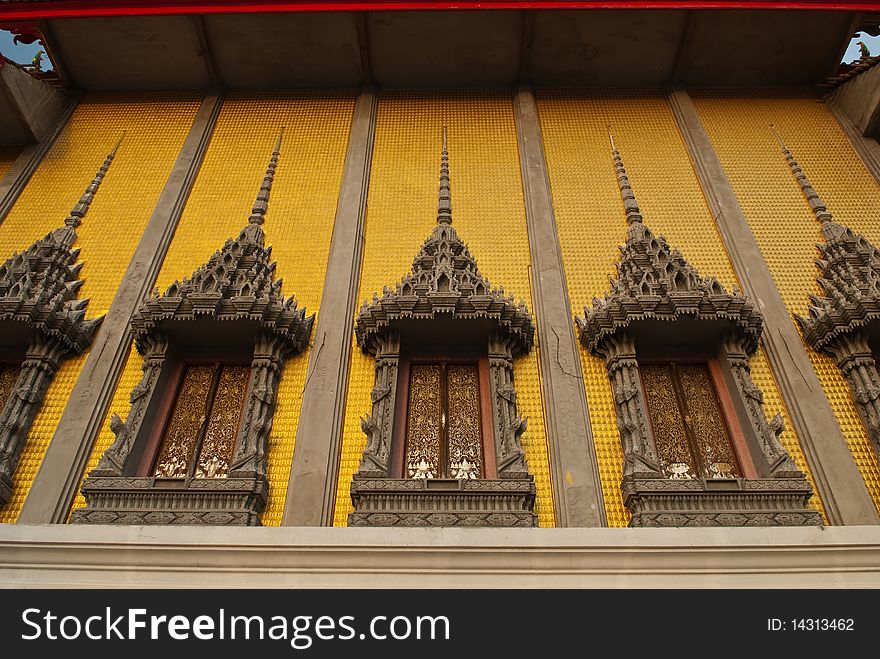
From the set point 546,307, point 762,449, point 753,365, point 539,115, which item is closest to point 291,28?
point 539,115

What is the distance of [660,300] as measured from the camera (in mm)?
7609

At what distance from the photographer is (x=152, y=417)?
7.21m

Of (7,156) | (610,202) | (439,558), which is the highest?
(7,156)

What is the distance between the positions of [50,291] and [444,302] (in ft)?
14.8

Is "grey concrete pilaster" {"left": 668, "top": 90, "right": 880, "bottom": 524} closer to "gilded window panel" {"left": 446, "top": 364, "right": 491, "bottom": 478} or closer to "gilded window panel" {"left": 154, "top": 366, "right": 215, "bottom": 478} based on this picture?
"gilded window panel" {"left": 446, "top": 364, "right": 491, "bottom": 478}

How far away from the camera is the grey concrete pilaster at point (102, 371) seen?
6590 millimetres

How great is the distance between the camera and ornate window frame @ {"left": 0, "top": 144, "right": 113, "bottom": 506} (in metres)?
7.00

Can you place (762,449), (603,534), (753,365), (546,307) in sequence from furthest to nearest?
(546,307) → (753,365) → (762,449) → (603,534)

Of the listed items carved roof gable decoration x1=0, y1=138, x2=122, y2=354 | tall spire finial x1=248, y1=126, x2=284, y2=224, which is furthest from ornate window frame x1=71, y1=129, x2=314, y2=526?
carved roof gable decoration x1=0, y1=138, x2=122, y2=354

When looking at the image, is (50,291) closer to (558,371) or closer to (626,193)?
(558,371)

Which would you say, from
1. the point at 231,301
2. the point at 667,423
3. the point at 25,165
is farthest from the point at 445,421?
the point at 25,165

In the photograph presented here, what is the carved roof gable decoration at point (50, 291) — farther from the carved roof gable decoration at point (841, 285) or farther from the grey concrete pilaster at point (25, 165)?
the carved roof gable decoration at point (841, 285)
